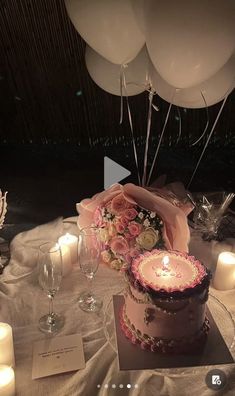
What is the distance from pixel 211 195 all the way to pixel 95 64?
0.73 meters

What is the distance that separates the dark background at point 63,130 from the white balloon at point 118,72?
1.49 ft

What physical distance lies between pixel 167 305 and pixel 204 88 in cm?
82

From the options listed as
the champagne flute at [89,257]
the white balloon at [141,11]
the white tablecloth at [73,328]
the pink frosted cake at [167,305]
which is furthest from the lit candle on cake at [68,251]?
the white balloon at [141,11]

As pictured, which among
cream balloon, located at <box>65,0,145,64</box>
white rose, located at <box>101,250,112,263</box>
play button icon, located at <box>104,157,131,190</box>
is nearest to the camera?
cream balloon, located at <box>65,0,145,64</box>

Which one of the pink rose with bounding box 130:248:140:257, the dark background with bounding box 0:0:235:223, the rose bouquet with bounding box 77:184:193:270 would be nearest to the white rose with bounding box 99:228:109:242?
the rose bouquet with bounding box 77:184:193:270

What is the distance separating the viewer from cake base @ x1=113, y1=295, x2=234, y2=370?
104cm

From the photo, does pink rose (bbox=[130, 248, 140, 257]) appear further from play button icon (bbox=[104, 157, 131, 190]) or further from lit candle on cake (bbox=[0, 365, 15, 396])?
play button icon (bbox=[104, 157, 131, 190])

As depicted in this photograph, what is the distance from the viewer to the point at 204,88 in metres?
1.44

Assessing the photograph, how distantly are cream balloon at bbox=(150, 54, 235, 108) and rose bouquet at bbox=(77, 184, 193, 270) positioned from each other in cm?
38

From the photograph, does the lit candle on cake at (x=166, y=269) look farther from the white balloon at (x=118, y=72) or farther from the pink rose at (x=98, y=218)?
the white balloon at (x=118, y=72)

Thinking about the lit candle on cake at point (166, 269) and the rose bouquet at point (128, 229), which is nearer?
the lit candle on cake at point (166, 269)

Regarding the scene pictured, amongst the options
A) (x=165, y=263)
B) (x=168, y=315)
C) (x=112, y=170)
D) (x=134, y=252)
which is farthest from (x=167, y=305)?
(x=112, y=170)

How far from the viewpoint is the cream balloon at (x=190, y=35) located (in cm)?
104

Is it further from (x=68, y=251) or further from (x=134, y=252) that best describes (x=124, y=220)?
(x=68, y=251)
